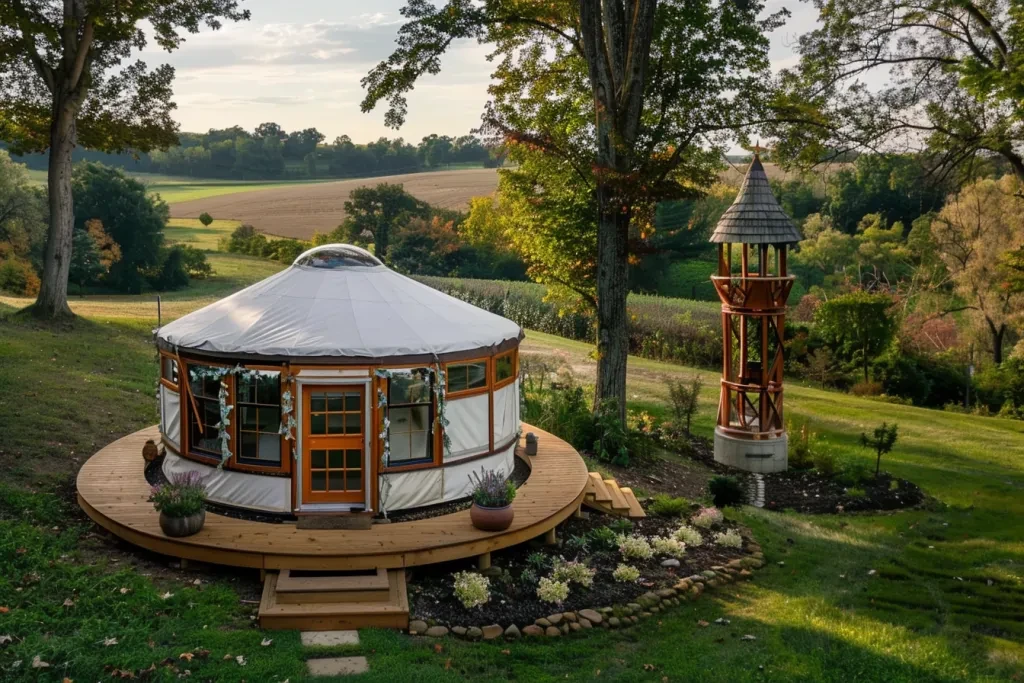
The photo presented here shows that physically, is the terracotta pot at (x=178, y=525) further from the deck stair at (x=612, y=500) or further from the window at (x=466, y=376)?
the deck stair at (x=612, y=500)

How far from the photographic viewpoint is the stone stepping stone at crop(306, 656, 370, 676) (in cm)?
632

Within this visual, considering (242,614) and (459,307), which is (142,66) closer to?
(459,307)

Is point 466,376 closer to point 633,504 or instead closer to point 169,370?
point 633,504

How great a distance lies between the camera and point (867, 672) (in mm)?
6852

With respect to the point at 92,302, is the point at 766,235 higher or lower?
higher

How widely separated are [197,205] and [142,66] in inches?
1086

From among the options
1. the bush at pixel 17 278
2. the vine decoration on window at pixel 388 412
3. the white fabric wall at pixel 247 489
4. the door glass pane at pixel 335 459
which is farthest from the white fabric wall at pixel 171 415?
the bush at pixel 17 278

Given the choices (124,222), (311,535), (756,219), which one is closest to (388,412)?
(311,535)

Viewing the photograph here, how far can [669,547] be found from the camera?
9164 mm

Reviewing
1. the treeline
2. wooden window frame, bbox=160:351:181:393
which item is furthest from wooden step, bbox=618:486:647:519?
the treeline

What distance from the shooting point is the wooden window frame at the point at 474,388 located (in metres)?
8.94

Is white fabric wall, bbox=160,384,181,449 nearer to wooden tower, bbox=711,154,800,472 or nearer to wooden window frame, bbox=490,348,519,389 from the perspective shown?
wooden window frame, bbox=490,348,519,389

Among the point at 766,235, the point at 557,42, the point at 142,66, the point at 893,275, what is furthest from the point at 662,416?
the point at 893,275

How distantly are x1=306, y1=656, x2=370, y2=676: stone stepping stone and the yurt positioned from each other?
218 cm
